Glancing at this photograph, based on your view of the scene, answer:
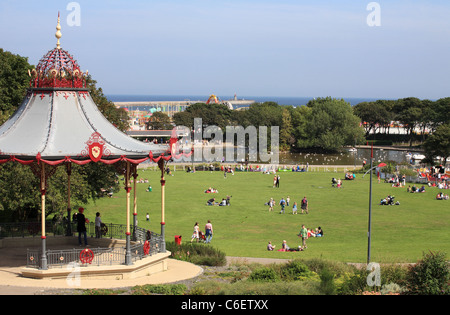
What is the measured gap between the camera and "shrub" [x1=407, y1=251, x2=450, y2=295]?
68.2 ft

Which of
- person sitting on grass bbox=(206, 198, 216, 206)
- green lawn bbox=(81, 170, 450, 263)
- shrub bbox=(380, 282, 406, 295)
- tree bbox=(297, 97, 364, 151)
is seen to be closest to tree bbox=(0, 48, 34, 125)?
green lawn bbox=(81, 170, 450, 263)

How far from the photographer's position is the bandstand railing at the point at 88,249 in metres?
24.9

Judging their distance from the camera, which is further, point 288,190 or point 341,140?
point 341,140

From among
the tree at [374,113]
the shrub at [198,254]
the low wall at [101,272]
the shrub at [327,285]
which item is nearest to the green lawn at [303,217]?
the shrub at [198,254]

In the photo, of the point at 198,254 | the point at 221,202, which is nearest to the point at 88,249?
the point at 198,254

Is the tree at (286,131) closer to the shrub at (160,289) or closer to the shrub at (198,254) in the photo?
the shrub at (198,254)

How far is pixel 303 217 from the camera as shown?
4953cm

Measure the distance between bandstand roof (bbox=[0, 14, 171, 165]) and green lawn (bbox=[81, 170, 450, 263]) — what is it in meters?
11.6

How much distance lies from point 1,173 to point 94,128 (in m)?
12.4

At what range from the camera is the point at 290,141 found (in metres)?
142

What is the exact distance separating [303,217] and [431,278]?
28533 mm

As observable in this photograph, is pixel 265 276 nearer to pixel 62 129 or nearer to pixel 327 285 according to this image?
pixel 327 285
